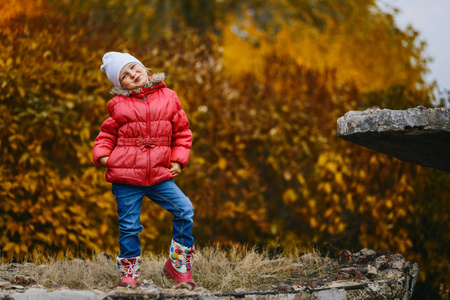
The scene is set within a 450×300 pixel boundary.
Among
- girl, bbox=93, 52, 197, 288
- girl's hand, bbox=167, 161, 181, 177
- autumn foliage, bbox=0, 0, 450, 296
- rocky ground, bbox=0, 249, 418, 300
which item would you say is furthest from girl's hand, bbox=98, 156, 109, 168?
autumn foliage, bbox=0, 0, 450, 296

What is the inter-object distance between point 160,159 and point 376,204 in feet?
8.53

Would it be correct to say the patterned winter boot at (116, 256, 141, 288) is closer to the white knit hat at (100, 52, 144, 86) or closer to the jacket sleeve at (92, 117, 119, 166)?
the jacket sleeve at (92, 117, 119, 166)

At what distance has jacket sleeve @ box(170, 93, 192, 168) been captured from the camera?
304 centimetres

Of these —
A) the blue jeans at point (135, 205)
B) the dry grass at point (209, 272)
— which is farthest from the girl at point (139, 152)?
the dry grass at point (209, 272)

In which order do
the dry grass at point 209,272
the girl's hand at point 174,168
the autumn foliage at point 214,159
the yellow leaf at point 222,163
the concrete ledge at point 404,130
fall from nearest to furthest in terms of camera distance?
the concrete ledge at point 404,130
the girl's hand at point 174,168
the dry grass at point 209,272
the autumn foliage at point 214,159
the yellow leaf at point 222,163

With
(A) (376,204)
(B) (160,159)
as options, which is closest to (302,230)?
(A) (376,204)

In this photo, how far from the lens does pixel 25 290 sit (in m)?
2.67

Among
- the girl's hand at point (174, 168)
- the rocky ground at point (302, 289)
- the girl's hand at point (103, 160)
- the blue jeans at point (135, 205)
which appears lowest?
the rocky ground at point (302, 289)

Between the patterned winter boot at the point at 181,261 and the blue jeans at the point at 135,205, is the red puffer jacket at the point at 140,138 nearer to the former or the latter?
the blue jeans at the point at 135,205

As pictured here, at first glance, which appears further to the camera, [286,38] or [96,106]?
[286,38]

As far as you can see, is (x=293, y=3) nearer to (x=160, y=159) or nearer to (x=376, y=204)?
(x=376, y=204)

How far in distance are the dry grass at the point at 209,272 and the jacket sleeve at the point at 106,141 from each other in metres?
0.79

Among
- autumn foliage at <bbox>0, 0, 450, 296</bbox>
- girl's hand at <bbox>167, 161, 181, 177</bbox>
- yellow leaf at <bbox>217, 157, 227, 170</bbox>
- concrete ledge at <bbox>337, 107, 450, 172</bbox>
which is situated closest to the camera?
concrete ledge at <bbox>337, 107, 450, 172</bbox>

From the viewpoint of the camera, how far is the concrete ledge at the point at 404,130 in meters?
2.53
